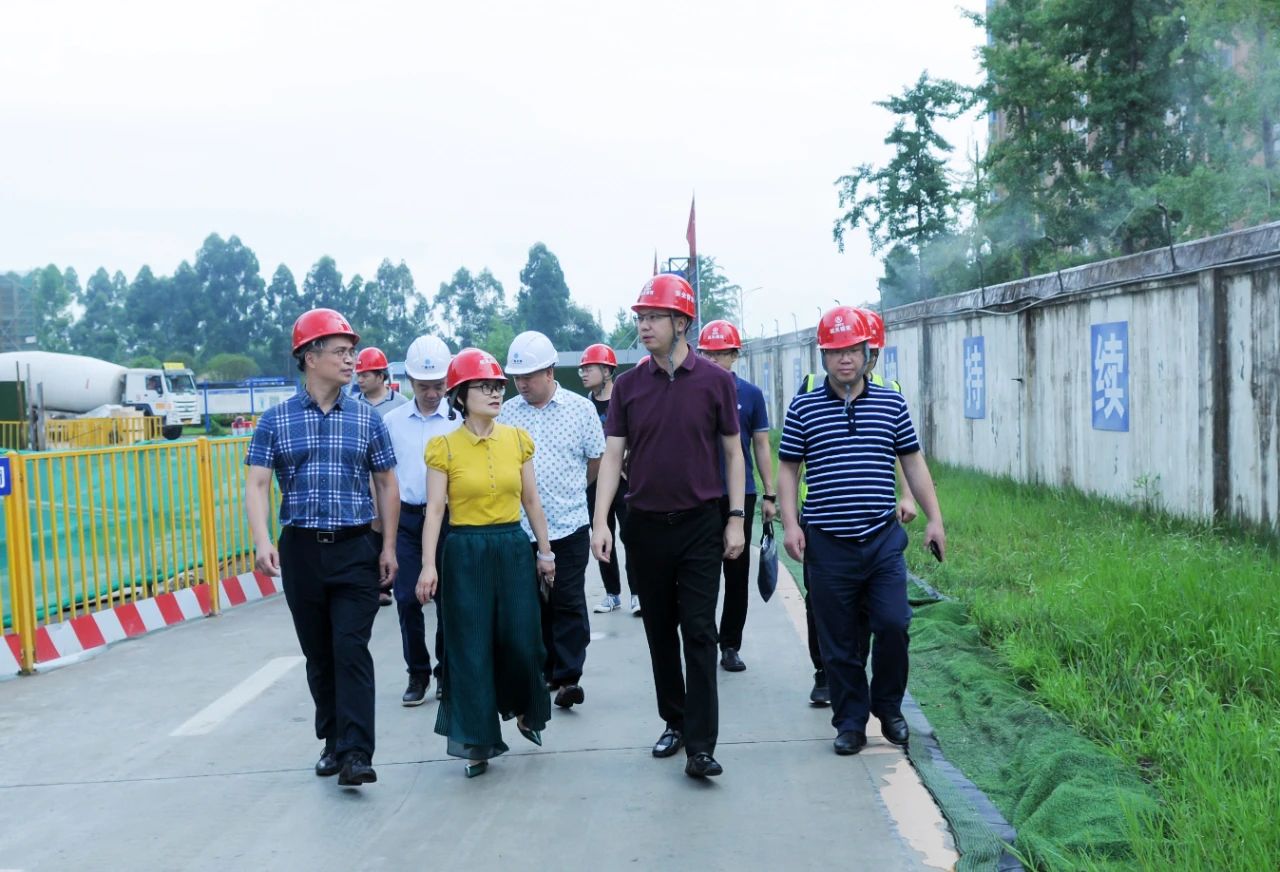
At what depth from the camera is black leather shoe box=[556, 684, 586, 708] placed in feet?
21.9

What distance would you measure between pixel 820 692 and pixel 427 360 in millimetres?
2799

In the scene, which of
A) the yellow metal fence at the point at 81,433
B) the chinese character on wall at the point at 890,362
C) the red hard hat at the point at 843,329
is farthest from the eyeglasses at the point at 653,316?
the yellow metal fence at the point at 81,433

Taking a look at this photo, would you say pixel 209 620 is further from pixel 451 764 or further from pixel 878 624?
pixel 878 624

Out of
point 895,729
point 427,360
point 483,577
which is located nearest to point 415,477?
point 427,360

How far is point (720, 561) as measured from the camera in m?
5.52

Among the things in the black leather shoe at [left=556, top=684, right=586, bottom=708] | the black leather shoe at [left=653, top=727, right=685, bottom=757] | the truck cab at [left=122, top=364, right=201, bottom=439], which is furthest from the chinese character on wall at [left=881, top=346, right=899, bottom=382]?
the truck cab at [left=122, top=364, right=201, bottom=439]

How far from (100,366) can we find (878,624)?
2322 inches

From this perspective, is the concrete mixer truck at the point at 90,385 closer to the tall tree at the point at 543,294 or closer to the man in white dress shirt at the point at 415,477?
the man in white dress shirt at the point at 415,477

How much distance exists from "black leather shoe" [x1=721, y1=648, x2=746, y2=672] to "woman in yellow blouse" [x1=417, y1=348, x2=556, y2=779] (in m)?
1.92

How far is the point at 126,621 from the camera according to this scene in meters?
9.57

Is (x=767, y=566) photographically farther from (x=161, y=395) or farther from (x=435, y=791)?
(x=161, y=395)

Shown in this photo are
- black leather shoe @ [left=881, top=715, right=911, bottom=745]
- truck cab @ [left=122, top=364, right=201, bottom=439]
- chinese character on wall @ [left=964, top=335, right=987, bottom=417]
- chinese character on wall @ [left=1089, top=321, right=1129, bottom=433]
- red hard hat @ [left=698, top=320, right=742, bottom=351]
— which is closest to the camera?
black leather shoe @ [left=881, top=715, right=911, bottom=745]

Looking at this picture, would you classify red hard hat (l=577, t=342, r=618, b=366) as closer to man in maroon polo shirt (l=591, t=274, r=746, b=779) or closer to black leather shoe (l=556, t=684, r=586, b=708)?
black leather shoe (l=556, t=684, r=586, b=708)

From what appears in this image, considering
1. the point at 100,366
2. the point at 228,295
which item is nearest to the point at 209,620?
the point at 100,366
